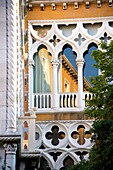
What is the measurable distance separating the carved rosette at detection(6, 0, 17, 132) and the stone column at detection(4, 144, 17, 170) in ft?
1.34

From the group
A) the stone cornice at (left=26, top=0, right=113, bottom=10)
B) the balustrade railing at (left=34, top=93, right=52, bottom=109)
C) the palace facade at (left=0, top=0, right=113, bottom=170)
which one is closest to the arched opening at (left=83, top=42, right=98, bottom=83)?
the palace facade at (left=0, top=0, right=113, bottom=170)

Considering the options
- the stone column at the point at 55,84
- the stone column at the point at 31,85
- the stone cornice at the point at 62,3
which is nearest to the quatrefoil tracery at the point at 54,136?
the stone column at the point at 55,84

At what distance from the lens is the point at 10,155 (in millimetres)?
16781

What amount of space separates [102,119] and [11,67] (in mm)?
2749

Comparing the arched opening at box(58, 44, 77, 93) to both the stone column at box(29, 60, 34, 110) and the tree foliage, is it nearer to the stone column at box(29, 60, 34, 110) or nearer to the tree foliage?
the stone column at box(29, 60, 34, 110)

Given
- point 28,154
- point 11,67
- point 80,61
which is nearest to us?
point 11,67

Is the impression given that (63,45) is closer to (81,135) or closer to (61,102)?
(61,102)

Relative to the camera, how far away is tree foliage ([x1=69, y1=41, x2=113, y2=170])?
14.4m

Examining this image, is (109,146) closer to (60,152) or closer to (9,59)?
(9,59)

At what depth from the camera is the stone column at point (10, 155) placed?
16.7 m

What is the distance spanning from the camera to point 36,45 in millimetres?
24031

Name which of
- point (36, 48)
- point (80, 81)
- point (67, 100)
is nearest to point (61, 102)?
point (67, 100)

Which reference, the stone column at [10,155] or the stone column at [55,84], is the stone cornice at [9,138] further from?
the stone column at [55,84]

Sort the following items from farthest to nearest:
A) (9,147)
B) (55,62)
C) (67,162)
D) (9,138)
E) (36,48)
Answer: (36,48)
(55,62)
(67,162)
(9,147)
(9,138)
